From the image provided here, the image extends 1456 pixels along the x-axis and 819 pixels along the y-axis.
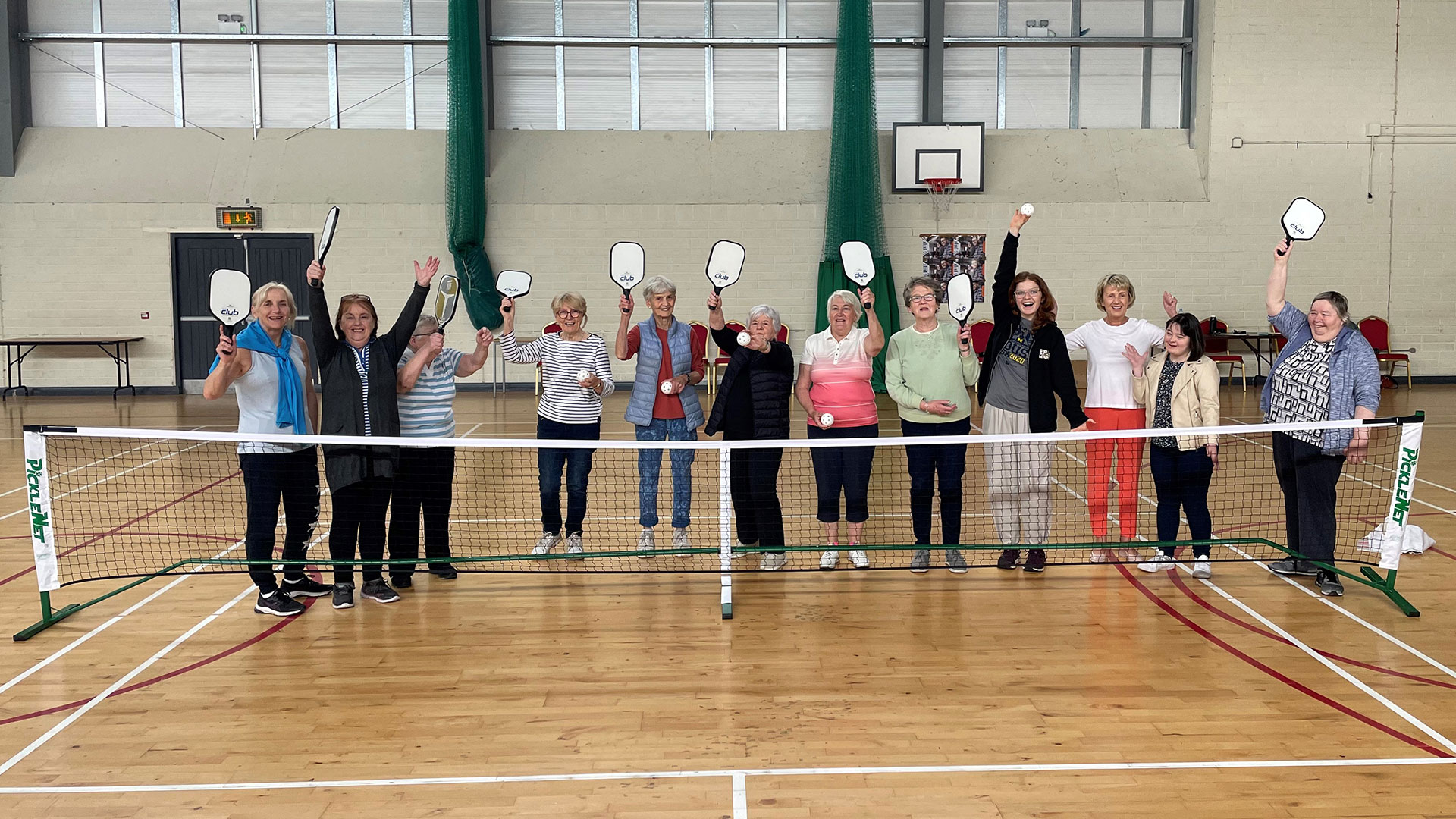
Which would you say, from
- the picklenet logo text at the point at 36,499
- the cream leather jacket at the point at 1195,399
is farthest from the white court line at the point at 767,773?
the cream leather jacket at the point at 1195,399

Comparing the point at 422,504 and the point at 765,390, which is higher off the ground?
the point at 765,390

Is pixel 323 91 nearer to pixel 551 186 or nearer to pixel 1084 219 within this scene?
pixel 551 186

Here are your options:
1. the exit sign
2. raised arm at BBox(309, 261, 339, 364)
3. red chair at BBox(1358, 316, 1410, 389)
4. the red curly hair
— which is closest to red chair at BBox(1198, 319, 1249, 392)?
red chair at BBox(1358, 316, 1410, 389)

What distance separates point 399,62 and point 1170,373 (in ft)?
47.2

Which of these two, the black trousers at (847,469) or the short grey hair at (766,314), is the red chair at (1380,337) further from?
the short grey hair at (766,314)

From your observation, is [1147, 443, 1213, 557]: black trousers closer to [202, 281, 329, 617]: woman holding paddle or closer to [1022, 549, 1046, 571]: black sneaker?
[1022, 549, 1046, 571]: black sneaker

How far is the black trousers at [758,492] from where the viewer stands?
6.36m

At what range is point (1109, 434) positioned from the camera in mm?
5805

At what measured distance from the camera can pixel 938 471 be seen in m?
6.22

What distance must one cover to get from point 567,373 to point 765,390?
1.18 metres

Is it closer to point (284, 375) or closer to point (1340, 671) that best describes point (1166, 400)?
point (1340, 671)

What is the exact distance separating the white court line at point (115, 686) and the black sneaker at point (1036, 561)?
14.5 ft

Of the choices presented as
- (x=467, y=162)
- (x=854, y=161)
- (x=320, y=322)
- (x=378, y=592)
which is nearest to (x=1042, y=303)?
(x=320, y=322)

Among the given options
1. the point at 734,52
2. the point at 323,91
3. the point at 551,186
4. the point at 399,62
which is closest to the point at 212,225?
Result: the point at 323,91
